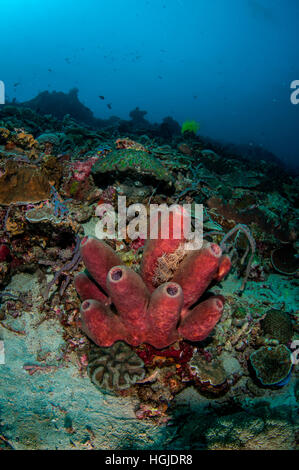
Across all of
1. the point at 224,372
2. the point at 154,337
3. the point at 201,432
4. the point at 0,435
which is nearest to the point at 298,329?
the point at 224,372

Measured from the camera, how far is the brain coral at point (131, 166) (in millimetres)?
3998

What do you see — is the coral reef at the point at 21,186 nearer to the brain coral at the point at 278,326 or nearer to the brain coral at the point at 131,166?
the brain coral at the point at 131,166

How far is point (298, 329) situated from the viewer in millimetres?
3354

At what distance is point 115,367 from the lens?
7.22 feet

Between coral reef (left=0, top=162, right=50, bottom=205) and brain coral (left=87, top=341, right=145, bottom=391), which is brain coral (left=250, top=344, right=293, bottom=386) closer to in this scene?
brain coral (left=87, top=341, right=145, bottom=391)

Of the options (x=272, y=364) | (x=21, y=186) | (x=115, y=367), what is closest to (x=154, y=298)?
(x=115, y=367)

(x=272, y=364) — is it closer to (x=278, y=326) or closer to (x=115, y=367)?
(x=278, y=326)

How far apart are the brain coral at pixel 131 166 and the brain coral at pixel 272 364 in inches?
118

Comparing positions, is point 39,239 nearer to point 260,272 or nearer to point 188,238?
point 188,238

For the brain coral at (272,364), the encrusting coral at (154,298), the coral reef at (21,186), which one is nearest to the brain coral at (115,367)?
the encrusting coral at (154,298)

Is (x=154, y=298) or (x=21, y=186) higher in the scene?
(x=21, y=186)

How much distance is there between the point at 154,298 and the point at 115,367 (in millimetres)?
813

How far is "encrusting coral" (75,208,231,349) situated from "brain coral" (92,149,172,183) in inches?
80.8
